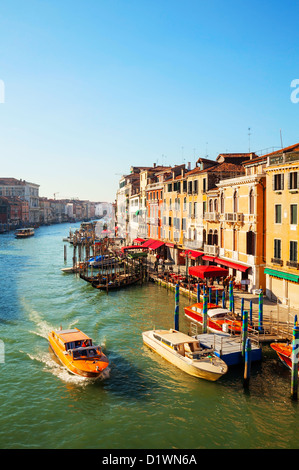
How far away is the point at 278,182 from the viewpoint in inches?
1025

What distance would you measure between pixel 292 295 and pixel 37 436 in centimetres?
1755

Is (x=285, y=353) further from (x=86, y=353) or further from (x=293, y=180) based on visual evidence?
(x=293, y=180)

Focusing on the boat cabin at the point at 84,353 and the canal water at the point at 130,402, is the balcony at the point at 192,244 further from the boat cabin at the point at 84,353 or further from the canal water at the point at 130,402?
the boat cabin at the point at 84,353

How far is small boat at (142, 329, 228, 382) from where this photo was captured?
17.5 metres

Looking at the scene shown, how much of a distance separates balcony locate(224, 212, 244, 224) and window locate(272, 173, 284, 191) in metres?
4.66

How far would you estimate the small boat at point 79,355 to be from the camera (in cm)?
1753

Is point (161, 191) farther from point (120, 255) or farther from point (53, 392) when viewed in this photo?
point (53, 392)

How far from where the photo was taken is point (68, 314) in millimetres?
28641

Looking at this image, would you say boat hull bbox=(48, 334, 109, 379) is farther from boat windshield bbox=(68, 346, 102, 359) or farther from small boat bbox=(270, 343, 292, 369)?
small boat bbox=(270, 343, 292, 369)

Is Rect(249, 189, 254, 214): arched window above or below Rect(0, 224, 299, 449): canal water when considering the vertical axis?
above

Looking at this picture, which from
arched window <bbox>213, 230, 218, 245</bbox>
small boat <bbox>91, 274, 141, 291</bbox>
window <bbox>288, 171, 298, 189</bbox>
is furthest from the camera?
small boat <bbox>91, 274, 141, 291</bbox>

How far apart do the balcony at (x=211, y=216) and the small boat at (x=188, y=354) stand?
15.8 meters

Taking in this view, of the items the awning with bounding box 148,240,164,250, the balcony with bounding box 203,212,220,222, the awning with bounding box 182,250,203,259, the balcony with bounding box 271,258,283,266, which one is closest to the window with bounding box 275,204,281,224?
the balcony with bounding box 271,258,283,266

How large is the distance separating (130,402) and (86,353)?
369 cm
